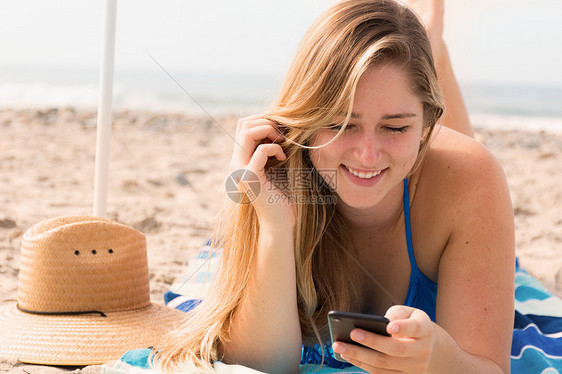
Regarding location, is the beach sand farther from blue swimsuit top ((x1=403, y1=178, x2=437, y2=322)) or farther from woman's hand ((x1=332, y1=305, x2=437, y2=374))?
woman's hand ((x1=332, y1=305, x2=437, y2=374))

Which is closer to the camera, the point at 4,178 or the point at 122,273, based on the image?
the point at 122,273

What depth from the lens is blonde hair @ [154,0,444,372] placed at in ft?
5.71

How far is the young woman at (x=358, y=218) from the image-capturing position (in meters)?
1.74

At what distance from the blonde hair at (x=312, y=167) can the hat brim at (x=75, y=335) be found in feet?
0.65

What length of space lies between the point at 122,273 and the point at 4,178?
331 centimetres

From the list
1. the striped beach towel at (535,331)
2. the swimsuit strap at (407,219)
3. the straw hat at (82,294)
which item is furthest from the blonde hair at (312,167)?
the striped beach towel at (535,331)

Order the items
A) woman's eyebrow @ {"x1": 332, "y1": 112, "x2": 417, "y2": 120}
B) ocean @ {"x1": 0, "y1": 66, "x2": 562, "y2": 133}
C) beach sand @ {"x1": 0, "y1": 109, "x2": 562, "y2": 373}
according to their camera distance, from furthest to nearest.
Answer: ocean @ {"x1": 0, "y1": 66, "x2": 562, "y2": 133}, beach sand @ {"x1": 0, "y1": 109, "x2": 562, "y2": 373}, woman's eyebrow @ {"x1": 332, "y1": 112, "x2": 417, "y2": 120}

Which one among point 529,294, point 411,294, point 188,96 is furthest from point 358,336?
point 188,96

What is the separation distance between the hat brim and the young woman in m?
0.22

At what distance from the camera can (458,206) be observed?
6.29ft

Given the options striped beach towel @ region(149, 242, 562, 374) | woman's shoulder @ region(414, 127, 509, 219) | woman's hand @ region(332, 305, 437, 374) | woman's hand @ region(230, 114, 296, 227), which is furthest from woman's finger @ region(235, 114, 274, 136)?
woman's hand @ region(332, 305, 437, 374)

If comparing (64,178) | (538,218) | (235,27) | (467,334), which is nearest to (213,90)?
(235,27)

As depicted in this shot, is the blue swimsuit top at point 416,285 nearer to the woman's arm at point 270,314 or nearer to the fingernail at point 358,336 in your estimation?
the woman's arm at point 270,314

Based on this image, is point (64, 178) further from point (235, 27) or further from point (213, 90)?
point (213, 90)
